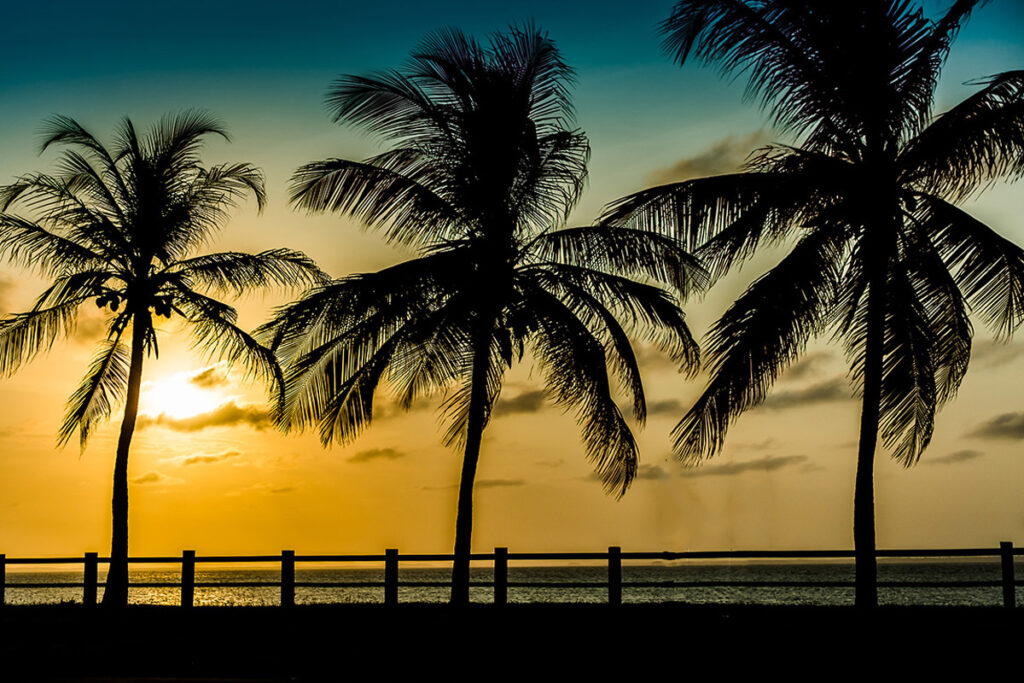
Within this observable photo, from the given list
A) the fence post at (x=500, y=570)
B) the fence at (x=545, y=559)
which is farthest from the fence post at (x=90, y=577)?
the fence post at (x=500, y=570)

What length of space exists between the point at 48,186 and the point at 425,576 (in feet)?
272

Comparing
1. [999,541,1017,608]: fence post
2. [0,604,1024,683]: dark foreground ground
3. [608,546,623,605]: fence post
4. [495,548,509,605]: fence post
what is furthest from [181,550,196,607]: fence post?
[999,541,1017,608]: fence post

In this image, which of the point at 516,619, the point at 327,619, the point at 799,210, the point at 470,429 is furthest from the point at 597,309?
the point at 327,619

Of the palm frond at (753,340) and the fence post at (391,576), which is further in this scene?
the fence post at (391,576)

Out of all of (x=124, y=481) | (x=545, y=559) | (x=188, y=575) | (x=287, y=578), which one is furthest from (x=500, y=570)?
(x=124, y=481)

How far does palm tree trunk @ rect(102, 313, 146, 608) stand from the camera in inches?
Answer: 773

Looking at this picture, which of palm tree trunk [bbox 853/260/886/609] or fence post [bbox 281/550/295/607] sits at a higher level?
palm tree trunk [bbox 853/260/886/609]

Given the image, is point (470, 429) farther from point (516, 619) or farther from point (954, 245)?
point (954, 245)

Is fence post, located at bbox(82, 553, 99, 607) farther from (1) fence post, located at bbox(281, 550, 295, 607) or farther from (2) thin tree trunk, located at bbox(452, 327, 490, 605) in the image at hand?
(2) thin tree trunk, located at bbox(452, 327, 490, 605)

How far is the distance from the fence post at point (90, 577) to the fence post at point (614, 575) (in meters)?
10.3

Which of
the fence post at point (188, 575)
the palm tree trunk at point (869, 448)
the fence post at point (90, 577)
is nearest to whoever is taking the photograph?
the palm tree trunk at point (869, 448)

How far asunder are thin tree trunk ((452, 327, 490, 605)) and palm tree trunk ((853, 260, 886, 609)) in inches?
233

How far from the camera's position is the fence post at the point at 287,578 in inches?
731

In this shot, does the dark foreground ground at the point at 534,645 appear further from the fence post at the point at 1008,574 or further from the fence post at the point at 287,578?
the fence post at the point at 287,578
